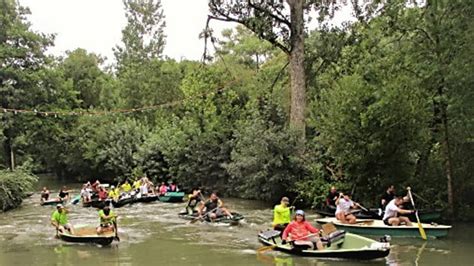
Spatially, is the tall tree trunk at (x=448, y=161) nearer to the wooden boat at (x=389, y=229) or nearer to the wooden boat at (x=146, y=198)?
the wooden boat at (x=389, y=229)

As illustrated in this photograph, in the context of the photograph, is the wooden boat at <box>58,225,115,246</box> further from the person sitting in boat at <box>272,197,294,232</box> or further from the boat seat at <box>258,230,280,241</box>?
the person sitting in boat at <box>272,197,294,232</box>

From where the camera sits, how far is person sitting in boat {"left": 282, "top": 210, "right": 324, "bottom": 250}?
15.7 meters

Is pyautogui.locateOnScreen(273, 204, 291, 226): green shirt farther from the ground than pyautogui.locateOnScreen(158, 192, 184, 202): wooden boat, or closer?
closer

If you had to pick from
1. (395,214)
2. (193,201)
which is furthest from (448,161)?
(193,201)

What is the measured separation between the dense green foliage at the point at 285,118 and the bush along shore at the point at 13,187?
2.51 feet

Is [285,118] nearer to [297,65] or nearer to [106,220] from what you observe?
[297,65]

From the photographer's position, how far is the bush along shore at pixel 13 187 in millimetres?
30031

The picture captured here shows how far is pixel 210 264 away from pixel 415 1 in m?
11.7

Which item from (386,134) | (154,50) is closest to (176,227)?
(386,134)

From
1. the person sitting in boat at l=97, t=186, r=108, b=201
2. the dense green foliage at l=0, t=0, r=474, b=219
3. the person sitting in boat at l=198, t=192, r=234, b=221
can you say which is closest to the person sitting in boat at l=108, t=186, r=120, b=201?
the person sitting in boat at l=97, t=186, r=108, b=201

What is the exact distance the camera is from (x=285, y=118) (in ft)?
101

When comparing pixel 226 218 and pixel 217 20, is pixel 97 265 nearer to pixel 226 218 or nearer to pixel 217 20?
pixel 226 218

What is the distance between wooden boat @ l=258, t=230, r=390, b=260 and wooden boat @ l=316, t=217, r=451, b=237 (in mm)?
2662

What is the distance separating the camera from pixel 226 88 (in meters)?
38.6
